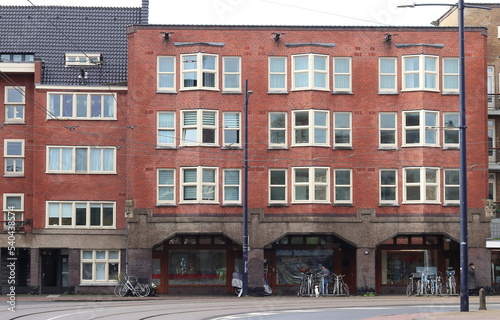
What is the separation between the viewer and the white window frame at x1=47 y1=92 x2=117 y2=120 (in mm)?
48250

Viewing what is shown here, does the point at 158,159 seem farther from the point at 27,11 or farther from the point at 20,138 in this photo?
the point at 27,11

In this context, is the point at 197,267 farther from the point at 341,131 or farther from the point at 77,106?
the point at 77,106

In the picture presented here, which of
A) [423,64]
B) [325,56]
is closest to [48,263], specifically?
[325,56]

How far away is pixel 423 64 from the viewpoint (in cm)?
4631

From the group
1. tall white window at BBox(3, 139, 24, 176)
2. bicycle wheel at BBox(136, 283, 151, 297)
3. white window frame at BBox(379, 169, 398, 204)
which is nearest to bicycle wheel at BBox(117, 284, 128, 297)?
bicycle wheel at BBox(136, 283, 151, 297)

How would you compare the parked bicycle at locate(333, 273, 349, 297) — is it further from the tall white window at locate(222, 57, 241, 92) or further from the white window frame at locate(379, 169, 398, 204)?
the tall white window at locate(222, 57, 241, 92)

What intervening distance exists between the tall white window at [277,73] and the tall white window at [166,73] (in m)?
4.81

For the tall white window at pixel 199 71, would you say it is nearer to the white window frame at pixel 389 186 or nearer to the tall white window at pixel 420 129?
the white window frame at pixel 389 186

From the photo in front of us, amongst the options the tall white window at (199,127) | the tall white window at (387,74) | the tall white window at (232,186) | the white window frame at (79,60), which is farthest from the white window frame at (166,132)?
the tall white window at (387,74)

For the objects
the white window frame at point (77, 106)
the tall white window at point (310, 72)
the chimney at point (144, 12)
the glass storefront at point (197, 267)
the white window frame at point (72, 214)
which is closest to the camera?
the tall white window at point (310, 72)

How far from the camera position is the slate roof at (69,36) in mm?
49594

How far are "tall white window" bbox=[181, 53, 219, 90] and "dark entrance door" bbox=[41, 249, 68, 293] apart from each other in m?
11.0

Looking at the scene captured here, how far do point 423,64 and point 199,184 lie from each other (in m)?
12.3

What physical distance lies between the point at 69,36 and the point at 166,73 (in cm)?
802
